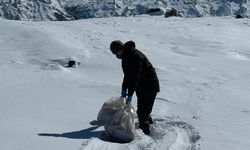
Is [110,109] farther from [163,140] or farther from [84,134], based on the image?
[163,140]

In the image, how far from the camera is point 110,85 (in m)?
10.7

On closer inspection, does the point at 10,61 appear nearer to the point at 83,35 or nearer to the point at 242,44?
the point at 83,35

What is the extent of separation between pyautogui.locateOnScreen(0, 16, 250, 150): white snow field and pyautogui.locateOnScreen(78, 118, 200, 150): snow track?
13mm

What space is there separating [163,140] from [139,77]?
82cm

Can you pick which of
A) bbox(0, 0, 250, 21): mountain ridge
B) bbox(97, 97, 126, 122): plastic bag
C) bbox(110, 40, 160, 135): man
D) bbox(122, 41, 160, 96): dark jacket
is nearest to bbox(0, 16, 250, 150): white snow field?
bbox(97, 97, 126, 122): plastic bag

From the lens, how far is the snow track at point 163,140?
260 inches

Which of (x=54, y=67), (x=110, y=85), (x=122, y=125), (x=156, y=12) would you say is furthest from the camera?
(x=156, y=12)

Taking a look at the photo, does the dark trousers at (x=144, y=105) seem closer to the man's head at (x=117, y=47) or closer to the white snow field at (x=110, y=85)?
the white snow field at (x=110, y=85)

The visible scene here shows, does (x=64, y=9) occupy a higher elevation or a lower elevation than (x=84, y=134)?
lower

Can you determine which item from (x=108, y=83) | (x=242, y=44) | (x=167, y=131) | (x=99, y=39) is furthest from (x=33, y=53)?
(x=167, y=131)

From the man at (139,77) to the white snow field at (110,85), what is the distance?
0.28m

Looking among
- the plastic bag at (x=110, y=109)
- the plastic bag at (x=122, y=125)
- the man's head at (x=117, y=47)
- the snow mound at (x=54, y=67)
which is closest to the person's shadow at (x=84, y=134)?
the plastic bag at (x=122, y=125)

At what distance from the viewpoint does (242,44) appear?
57.7 ft

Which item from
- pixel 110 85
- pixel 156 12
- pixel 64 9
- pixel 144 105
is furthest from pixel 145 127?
pixel 64 9
